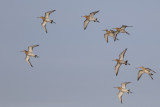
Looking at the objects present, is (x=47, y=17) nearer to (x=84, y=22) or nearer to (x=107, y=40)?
(x=84, y=22)

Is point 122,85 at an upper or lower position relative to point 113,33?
lower

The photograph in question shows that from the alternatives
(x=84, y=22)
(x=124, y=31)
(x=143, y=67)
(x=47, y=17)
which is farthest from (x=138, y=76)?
(x=47, y=17)

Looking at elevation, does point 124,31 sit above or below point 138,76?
above

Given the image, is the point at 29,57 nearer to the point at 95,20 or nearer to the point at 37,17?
the point at 37,17

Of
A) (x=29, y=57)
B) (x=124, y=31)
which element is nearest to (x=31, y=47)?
(x=29, y=57)

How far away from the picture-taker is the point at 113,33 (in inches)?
3386

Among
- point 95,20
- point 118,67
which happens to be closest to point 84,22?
point 95,20

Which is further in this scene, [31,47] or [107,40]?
[107,40]

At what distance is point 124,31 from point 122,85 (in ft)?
30.8

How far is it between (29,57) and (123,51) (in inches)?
634

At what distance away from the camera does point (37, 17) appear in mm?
83438

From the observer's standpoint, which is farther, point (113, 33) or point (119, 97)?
point (113, 33)

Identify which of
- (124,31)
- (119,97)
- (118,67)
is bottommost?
(119,97)

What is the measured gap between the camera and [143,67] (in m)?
81.6
